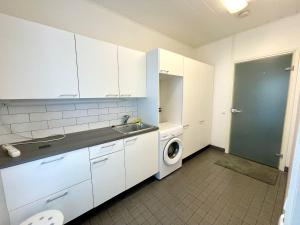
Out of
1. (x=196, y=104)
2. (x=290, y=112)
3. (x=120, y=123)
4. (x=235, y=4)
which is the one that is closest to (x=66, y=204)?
(x=120, y=123)

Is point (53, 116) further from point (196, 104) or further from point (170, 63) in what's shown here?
point (196, 104)

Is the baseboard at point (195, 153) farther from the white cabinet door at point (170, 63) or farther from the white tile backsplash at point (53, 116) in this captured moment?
the white cabinet door at point (170, 63)

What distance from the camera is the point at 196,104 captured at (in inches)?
107

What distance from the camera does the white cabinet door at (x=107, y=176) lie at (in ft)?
5.00

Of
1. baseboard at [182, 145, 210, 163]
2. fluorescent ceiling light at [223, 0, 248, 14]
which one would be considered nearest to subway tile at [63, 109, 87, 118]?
baseboard at [182, 145, 210, 163]

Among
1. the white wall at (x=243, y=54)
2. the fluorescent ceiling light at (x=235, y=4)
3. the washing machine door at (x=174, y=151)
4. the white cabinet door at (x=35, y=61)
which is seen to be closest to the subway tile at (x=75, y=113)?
the white cabinet door at (x=35, y=61)

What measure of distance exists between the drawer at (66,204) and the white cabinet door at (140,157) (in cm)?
52

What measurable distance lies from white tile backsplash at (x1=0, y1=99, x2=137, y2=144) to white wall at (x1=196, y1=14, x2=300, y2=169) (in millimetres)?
2269

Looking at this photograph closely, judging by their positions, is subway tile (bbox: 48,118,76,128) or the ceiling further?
the ceiling

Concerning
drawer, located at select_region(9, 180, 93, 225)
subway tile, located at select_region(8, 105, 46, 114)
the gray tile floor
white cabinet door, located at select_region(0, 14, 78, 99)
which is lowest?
the gray tile floor

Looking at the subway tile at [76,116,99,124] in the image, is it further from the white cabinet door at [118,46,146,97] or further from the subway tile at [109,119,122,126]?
the white cabinet door at [118,46,146,97]

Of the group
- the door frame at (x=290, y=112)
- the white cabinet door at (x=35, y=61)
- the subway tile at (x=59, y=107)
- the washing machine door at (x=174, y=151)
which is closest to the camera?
the white cabinet door at (x=35, y=61)

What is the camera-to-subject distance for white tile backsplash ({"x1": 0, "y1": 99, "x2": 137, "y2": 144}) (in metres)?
1.42

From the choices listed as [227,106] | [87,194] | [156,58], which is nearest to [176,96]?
[156,58]
